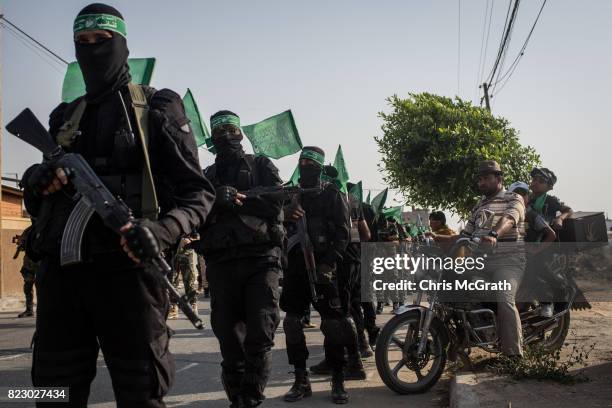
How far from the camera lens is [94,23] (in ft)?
8.80

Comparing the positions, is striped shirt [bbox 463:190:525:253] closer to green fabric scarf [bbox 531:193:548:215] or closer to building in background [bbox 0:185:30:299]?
green fabric scarf [bbox 531:193:548:215]

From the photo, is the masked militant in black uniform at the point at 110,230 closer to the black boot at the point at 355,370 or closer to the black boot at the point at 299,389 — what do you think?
the black boot at the point at 299,389

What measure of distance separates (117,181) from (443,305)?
3737 millimetres

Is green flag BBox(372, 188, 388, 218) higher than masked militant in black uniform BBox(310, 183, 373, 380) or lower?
higher

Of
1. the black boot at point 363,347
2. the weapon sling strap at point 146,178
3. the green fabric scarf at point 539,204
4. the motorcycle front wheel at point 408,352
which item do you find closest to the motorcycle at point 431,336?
the motorcycle front wheel at point 408,352

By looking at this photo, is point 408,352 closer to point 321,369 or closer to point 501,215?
point 321,369

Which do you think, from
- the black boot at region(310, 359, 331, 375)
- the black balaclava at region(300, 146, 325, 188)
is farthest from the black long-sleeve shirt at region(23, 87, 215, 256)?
the black boot at region(310, 359, 331, 375)

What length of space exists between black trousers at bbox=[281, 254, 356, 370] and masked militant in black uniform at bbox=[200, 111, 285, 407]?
0.93 metres

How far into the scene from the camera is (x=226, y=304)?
14.6 ft

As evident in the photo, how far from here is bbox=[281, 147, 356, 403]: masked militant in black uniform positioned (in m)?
5.38

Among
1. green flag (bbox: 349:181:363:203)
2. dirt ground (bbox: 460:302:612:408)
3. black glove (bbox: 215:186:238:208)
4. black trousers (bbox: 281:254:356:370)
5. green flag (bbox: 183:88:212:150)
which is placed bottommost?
dirt ground (bbox: 460:302:612:408)

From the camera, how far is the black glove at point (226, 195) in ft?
14.6

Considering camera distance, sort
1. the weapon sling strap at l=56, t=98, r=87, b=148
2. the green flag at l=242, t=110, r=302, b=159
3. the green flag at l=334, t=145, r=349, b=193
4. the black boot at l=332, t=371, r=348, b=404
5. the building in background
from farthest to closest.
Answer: the building in background
the green flag at l=334, t=145, r=349, b=193
the green flag at l=242, t=110, r=302, b=159
the black boot at l=332, t=371, r=348, b=404
the weapon sling strap at l=56, t=98, r=87, b=148

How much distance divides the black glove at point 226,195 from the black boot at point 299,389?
5.58 ft
